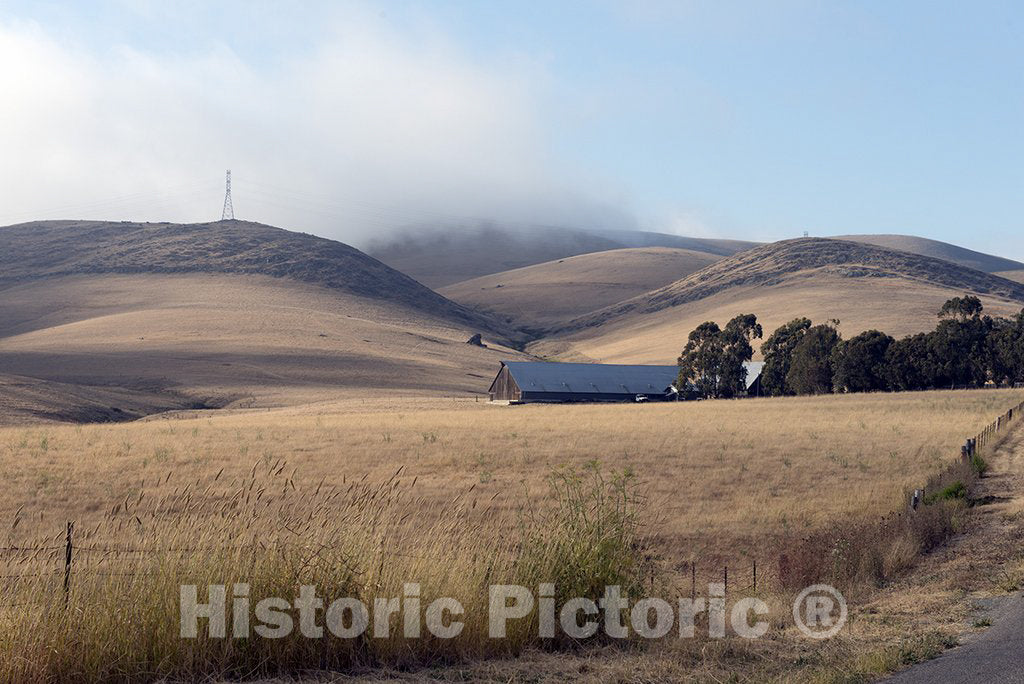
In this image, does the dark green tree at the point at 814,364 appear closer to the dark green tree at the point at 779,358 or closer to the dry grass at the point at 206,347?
the dark green tree at the point at 779,358

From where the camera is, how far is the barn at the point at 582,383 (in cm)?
9944

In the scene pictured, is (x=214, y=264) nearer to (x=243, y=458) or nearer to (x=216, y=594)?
(x=243, y=458)

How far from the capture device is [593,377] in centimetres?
10400

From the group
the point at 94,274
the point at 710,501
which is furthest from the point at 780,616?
the point at 94,274

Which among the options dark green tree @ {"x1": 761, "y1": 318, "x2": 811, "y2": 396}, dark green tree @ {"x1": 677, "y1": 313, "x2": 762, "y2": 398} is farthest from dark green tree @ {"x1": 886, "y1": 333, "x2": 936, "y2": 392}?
dark green tree @ {"x1": 677, "y1": 313, "x2": 762, "y2": 398}

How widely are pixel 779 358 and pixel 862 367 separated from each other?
13297 mm

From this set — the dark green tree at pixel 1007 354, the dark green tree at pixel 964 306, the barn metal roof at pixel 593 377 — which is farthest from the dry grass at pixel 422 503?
the barn metal roof at pixel 593 377

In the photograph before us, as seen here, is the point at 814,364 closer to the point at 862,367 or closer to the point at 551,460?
the point at 862,367

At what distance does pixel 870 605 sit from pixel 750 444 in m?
25.9

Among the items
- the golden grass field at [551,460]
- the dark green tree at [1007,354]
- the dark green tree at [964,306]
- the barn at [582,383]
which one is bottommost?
the golden grass field at [551,460]

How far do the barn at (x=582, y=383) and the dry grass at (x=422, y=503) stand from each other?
35.9 meters

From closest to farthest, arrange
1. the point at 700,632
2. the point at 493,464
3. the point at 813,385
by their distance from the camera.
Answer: the point at 700,632, the point at 493,464, the point at 813,385

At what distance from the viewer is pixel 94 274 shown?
180875mm

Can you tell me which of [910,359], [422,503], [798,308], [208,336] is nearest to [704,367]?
[910,359]
